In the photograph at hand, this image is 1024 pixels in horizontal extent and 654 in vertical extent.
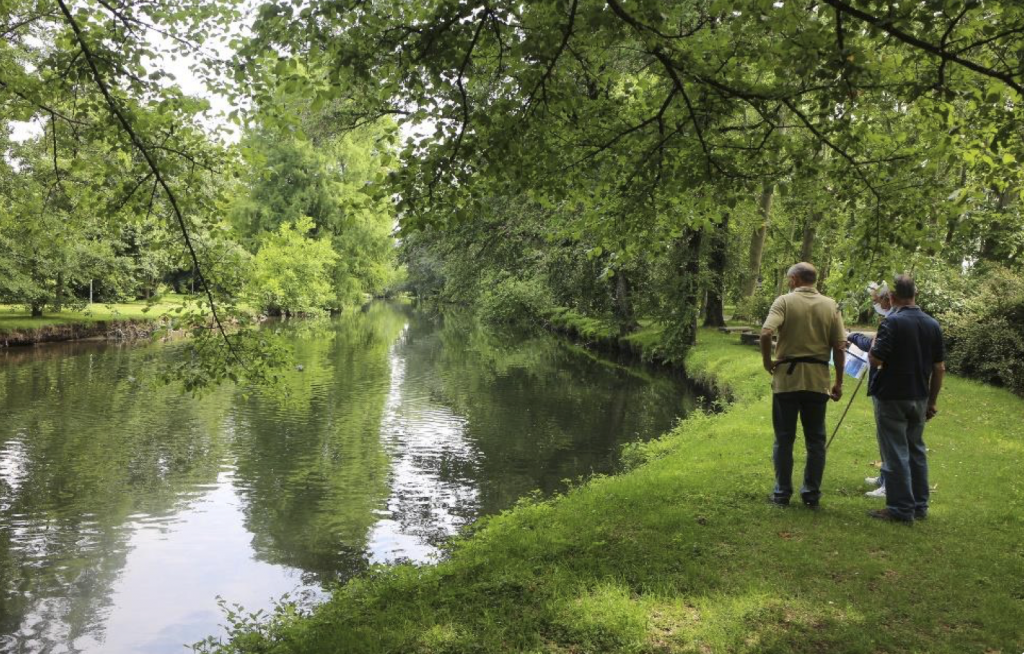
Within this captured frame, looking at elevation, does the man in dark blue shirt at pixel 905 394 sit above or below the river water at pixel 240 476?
above

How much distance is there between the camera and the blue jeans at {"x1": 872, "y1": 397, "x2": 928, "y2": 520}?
613 centimetres

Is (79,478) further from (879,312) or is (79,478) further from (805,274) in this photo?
(879,312)

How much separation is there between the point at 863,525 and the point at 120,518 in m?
8.87

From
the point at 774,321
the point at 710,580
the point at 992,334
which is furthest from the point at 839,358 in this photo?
the point at 992,334

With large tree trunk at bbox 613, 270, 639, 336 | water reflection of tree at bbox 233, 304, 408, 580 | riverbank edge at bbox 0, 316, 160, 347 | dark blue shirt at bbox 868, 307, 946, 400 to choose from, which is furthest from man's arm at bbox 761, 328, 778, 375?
riverbank edge at bbox 0, 316, 160, 347

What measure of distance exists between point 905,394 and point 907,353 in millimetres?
351

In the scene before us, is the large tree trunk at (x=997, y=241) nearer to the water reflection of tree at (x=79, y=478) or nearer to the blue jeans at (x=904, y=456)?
the blue jeans at (x=904, y=456)

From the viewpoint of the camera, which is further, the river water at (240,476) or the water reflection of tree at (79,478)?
the river water at (240,476)

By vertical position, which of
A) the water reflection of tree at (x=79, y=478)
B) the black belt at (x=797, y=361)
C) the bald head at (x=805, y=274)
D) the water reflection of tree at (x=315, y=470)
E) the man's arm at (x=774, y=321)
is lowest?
the water reflection of tree at (x=79, y=478)

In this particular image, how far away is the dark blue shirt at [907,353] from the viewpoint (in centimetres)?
619

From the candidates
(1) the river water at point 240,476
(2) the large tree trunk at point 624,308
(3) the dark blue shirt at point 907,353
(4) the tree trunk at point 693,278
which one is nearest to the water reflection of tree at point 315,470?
(1) the river water at point 240,476

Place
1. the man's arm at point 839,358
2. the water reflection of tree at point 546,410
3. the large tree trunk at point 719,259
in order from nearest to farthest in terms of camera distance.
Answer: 1. the man's arm at point 839,358
2. the water reflection of tree at point 546,410
3. the large tree trunk at point 719,259

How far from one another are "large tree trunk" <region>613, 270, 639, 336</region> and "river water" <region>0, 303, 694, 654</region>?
670cm

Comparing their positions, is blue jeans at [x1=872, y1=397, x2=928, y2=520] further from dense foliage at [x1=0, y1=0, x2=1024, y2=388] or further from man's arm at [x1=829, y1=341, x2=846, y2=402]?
dense foliage at [x1=0, y1=0, x2=1024, y2=388]
